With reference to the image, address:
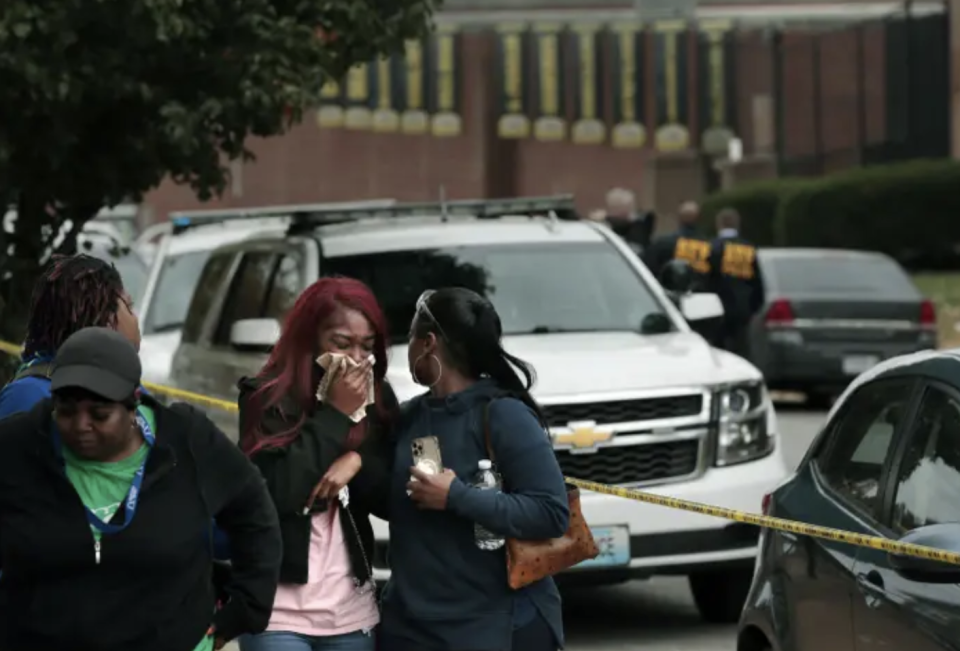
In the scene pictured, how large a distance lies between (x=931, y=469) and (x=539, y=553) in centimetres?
117

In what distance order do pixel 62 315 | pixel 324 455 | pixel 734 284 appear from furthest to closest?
pixel 734 284
pixel 324 455
pixel 62 315

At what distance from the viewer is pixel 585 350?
33.8 ft

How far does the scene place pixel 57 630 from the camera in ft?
14.5

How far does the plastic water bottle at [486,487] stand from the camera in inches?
217

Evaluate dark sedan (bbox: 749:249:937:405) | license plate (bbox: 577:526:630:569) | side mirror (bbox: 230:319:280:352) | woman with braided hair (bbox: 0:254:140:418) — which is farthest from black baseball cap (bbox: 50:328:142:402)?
dark sedan (bbox: 749:249:937:405)

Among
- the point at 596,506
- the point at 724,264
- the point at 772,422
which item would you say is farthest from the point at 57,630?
the point at 724,264

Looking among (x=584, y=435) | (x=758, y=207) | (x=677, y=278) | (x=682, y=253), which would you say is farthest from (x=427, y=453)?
(x=758, y=207)

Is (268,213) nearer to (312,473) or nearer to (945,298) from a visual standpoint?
(312,473)

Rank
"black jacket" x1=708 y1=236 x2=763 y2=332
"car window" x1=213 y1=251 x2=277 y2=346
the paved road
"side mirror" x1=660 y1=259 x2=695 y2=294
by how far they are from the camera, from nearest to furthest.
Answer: the paved road < "car window" x1=213 y1=251 x2=277 y2=346 < "side mirror" x1=660 y1=259 x2=695 y2=294 < "black jacket" x1=708 y1=236 x2=763 y2=332

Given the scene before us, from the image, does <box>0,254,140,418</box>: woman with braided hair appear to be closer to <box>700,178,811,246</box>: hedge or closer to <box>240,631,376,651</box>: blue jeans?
<box>240,631,376,651</box>: blue jeans

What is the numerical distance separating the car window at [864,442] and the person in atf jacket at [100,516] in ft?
7.75

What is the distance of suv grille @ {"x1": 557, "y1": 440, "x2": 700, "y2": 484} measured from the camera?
9.77 metres

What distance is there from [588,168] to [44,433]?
159 ft

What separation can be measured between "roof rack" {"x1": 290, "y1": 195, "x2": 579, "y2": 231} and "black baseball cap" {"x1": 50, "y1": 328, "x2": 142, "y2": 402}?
7324mm
